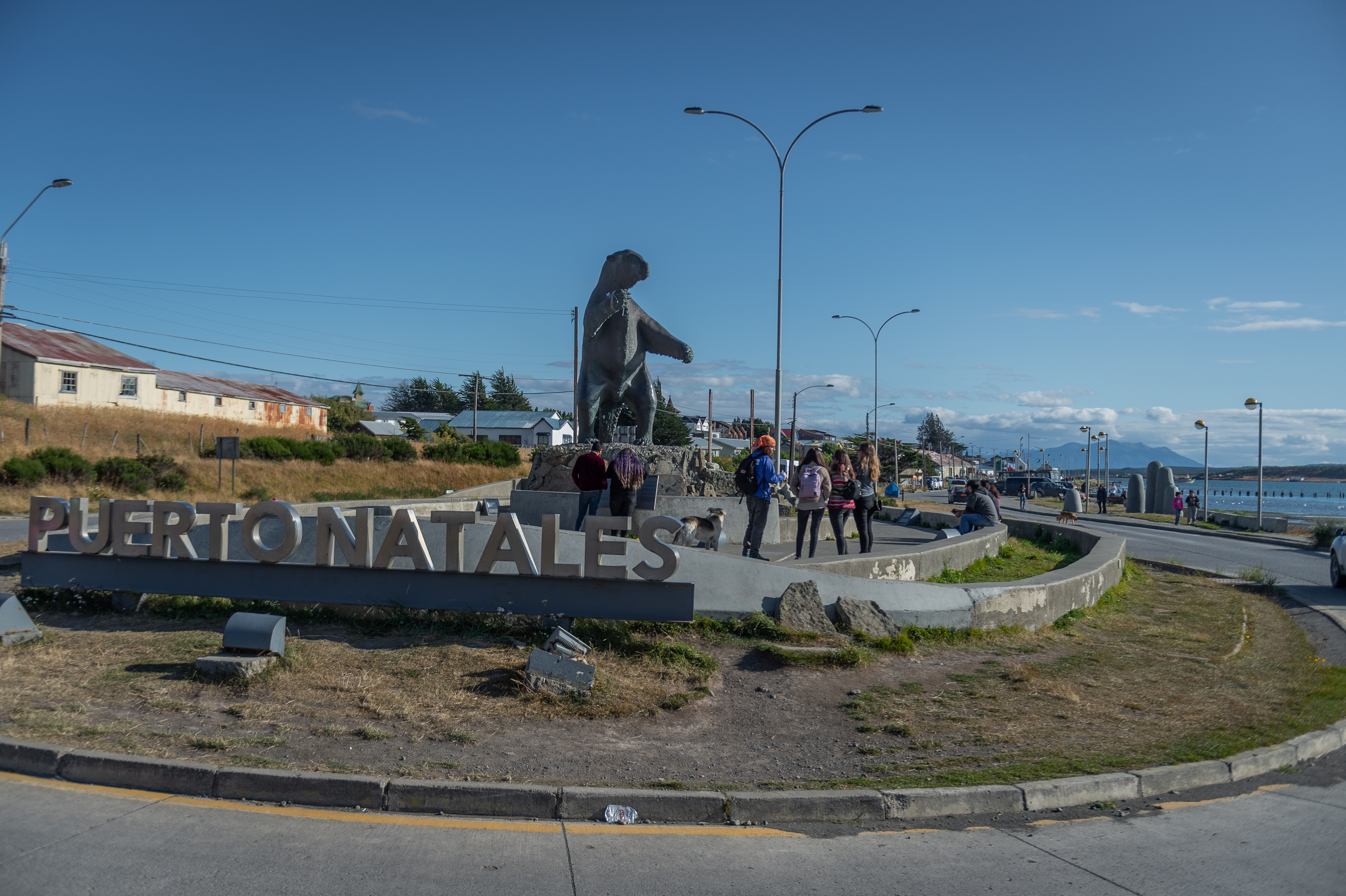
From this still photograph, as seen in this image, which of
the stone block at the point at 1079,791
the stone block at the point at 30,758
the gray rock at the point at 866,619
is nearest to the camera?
the stone block at the point at 1079,791

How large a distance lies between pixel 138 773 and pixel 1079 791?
5497mm

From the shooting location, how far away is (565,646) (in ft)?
23.4

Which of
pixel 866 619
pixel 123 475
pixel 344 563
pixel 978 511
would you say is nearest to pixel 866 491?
pixel 866 619

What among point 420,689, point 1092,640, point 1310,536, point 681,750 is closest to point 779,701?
point 681,750

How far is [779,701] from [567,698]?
1.63 metres

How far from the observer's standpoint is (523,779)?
16.5ft

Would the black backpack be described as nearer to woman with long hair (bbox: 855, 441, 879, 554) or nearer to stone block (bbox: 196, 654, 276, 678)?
woman with long hair (bbox: 855, 441, 879, 554)

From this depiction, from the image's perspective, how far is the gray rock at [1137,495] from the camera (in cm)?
Answer: 5056

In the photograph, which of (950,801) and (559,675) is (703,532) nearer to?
(559,675)

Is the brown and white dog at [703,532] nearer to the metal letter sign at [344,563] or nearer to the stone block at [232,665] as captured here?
the metal letter sign at [344,563]

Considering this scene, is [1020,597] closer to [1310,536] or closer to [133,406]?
[1310,536]

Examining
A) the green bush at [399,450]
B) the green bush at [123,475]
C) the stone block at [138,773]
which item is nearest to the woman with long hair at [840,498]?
the stone block at [138,773]

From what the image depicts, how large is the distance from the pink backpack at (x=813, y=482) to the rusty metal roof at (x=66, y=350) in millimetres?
45703

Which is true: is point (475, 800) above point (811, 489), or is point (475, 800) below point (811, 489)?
below
